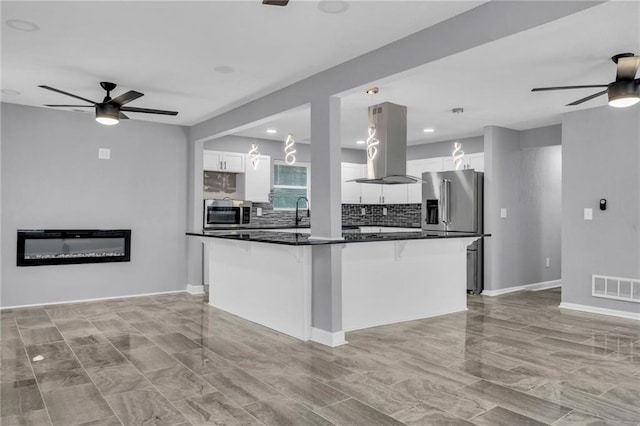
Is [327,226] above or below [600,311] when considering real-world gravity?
above

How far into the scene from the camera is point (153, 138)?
6375 mm

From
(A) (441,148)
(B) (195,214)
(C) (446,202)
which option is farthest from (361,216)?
(B) (195,214)

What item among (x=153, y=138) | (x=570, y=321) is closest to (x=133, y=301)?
(x=153, y=138)

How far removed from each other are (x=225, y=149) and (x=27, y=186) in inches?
110

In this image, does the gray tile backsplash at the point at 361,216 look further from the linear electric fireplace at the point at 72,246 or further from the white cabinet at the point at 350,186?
the linear electric fireplace at the point at 72,246

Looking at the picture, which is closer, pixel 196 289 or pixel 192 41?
pixel 192 41

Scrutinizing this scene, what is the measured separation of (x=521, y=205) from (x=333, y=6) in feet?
17.3

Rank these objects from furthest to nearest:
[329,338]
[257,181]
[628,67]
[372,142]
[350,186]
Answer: [350,186] → [257,181] → [372,142] → [329,338] → [628,67]

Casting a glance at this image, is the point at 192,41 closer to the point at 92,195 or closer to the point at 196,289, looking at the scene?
the point at 92,195

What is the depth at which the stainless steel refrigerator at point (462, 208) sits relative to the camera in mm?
6480

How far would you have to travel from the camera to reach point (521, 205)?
6914mm

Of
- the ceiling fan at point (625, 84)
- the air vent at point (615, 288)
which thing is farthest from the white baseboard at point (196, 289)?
the air vent at point (615, 288)

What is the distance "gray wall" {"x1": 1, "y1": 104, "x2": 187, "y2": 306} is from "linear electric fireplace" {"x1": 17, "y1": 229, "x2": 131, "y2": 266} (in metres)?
0.09

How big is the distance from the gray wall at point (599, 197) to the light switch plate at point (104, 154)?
5.97m
